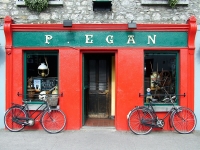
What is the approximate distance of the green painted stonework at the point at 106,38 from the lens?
8234mm

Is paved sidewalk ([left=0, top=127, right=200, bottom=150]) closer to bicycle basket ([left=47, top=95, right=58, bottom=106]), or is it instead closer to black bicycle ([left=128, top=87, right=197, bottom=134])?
black bicycle ([left=128, top=87, right=197, bottom=134])

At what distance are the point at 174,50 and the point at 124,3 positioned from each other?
225cm

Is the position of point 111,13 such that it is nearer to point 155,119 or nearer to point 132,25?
point 132,25

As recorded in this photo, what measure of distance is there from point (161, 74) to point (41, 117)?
422cm

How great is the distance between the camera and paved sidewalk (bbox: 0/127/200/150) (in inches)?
263

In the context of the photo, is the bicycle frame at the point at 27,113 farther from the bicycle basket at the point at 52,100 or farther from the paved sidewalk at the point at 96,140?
the paved sidewalk at the point at 96,140

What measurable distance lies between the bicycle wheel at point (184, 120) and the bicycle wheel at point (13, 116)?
485 centimetres

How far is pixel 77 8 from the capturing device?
329 inches

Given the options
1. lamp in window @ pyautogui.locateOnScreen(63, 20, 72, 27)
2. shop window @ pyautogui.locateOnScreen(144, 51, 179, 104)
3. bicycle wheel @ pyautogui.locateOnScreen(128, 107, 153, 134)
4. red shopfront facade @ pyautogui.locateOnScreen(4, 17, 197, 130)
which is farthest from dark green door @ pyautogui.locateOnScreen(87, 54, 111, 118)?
lamp in window @ pyautogui.locateOnScreen(63, 20, 72, 27)

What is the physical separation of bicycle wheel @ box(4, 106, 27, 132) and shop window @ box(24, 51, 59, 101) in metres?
0.59

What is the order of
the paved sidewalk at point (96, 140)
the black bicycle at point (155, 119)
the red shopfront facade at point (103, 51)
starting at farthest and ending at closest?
the red shopfront facade at point (103, 51)
the black bicycle at point (155, 119)
the paved sidewalk at point (96, 140)

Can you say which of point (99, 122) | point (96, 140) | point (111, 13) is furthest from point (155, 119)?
point (111, 13)

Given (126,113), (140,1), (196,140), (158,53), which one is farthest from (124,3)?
(196,140)

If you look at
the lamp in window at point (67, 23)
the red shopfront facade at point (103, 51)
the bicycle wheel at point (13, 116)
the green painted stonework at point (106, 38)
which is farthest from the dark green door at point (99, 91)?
the bicycle wheel at point (13, 116)
